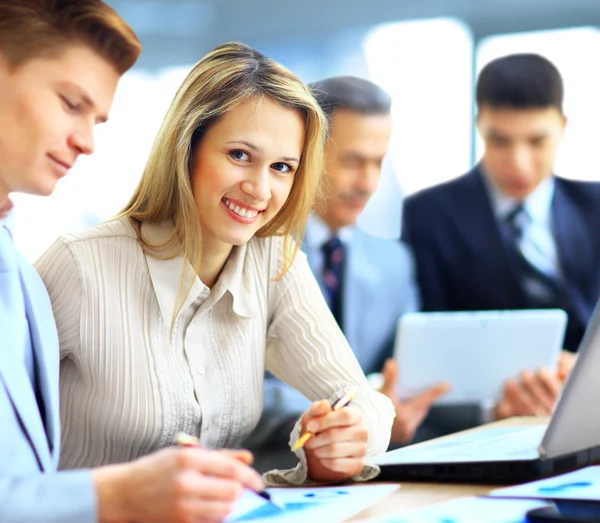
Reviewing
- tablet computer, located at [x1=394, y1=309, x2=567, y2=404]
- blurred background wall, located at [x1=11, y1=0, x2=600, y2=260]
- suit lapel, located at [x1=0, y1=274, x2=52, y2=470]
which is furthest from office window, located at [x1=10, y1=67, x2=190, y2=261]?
suit lapel, located at [x1=0, y1=274, x2=52, y2=470]

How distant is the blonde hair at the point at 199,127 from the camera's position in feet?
4.25

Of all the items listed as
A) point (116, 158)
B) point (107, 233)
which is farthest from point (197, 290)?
A: point (116, 158)

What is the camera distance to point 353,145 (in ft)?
8.29

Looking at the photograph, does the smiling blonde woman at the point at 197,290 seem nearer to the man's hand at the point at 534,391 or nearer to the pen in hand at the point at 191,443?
the pen in hand at the point at 191,443

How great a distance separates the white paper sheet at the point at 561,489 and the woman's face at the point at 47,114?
28.4 inches

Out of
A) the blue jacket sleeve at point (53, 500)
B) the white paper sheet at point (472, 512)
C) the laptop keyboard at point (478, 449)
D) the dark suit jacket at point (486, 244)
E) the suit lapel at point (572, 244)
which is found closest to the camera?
the blue jacket sleeve at point (53, 500)

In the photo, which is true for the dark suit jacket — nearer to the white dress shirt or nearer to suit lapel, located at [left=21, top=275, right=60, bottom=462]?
the white dress shirt

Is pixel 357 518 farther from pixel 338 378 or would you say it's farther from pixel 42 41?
pixel 42 41

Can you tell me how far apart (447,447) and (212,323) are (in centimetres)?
44

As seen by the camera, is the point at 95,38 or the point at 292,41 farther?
the point at 292,41

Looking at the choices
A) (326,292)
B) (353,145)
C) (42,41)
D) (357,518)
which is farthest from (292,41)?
(357,518)

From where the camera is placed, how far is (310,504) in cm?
106

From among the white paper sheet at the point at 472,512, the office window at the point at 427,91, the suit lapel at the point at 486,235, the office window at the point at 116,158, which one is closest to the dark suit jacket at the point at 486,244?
the suit lapel at the point at 486,235

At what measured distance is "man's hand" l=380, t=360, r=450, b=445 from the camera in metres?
2.10
